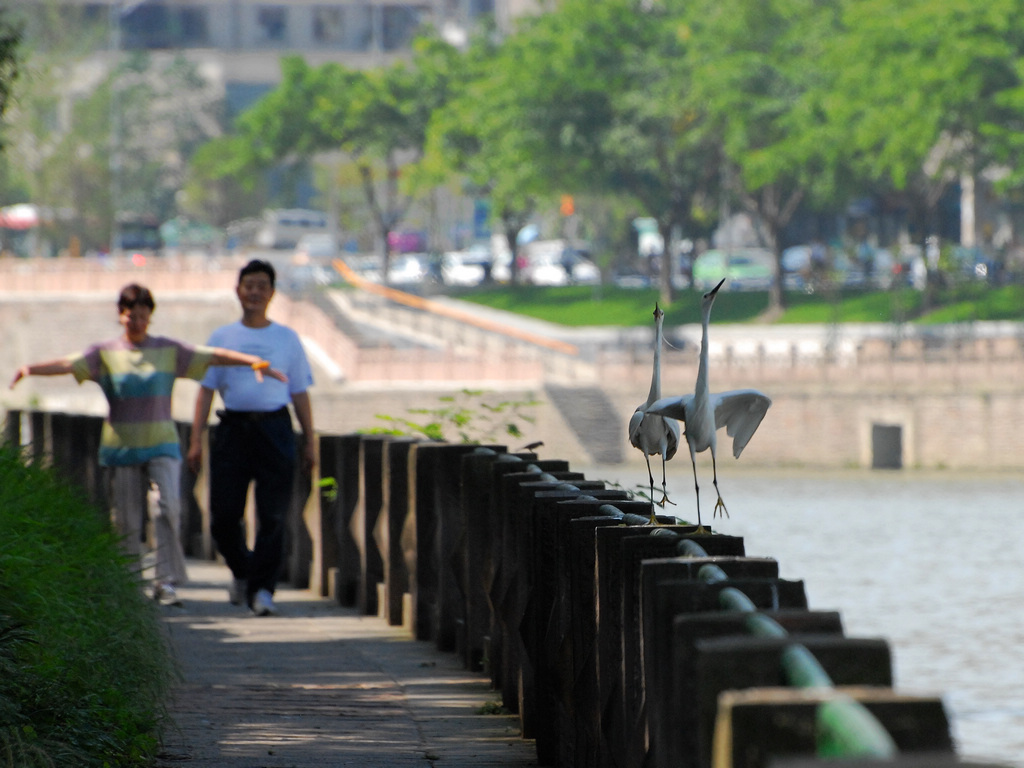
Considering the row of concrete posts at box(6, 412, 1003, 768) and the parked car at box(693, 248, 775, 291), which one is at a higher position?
the parked car at box(693, 248, 775, 291)

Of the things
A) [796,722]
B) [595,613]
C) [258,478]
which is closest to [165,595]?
[258,478]

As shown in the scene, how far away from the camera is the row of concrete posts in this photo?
2.64 m

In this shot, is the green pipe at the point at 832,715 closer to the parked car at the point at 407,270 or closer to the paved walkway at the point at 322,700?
the paved walkway at the point at 322,700

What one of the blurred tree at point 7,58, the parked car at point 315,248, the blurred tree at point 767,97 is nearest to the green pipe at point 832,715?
the blurred tree at point 7,58

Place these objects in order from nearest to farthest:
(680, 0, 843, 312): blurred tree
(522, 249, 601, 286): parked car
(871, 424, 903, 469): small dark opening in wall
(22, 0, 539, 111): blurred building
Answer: (871, 424, 903, 469): small dark opening in wall, (680, 0, 843, 312): blurred tree, (522, 249, 601, 286): parked car, (22, 0, 539, 111): blurred building

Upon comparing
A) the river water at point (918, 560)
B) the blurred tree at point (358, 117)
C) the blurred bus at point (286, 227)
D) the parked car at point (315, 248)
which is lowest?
the river water at point (918, 560)

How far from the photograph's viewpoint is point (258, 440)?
9.38 meters

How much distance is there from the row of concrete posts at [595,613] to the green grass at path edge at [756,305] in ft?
154

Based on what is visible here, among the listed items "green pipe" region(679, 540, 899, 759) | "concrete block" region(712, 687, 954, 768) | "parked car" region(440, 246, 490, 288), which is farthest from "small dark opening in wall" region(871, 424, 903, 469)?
"concrete block" region(712, 687, 954, 768)

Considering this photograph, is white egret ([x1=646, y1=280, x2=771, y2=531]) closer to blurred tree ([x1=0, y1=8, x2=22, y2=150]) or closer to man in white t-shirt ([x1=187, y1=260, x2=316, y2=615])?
man in white t-shirt ([x1=187, y1=260, x2=316, y2=615])

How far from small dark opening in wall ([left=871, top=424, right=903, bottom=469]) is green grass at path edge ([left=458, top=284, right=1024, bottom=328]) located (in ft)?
22.6

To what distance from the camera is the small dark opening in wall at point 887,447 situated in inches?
1940

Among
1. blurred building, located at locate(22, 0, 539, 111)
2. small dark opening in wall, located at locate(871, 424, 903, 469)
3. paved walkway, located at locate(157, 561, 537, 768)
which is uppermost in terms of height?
blurred building, located at locate(22, 0, 539, 111)

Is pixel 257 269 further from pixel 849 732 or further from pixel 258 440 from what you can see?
pixel 849 732
